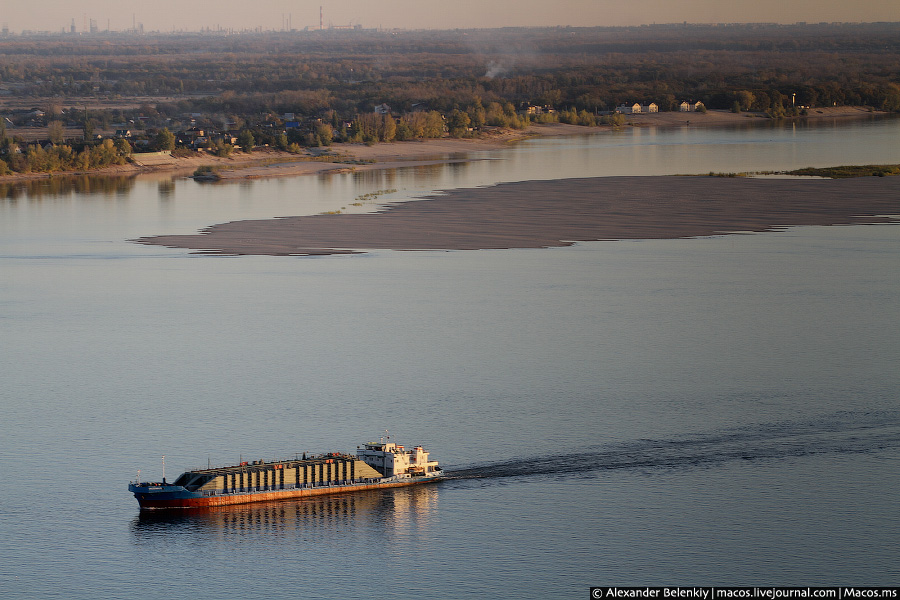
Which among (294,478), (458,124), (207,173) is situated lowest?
(207,173)

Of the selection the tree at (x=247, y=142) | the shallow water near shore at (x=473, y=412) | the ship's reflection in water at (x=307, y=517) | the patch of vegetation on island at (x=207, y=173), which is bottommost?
the patch of vegetation on island at (x=207, y=173)

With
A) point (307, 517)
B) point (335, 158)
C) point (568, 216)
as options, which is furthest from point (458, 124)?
point (307, 517)

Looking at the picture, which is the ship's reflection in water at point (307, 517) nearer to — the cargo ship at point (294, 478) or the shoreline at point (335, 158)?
the cargo ship at point (294, 478)

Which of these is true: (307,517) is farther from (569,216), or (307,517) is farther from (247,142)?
(247,142)

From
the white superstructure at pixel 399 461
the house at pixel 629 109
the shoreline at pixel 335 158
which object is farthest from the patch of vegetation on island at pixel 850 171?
the house at pixel 629 109

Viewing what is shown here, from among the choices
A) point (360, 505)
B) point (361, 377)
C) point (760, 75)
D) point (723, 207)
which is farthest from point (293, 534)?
point (760, 75)

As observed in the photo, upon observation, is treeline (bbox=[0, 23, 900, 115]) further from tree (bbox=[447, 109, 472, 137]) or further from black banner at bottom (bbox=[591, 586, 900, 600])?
black banner at bottom (bbox=[591, 586, 900, 600])

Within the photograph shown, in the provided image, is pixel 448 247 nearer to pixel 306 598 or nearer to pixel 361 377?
pixel 361 377

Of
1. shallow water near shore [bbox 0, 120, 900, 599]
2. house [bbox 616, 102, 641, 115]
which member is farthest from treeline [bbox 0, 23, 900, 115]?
shallow water near shore [bbox 0, 120, 900, 599]
